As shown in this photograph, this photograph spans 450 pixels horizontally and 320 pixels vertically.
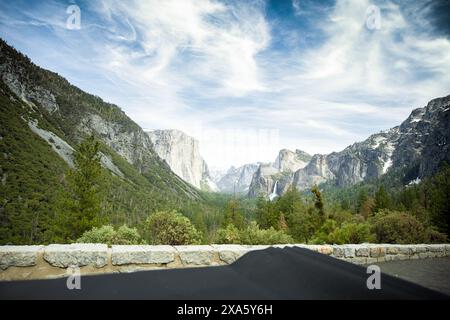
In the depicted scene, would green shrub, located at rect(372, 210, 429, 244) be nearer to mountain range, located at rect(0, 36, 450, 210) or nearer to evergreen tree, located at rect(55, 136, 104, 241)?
evergreen tree, located at rect(55, 136, 104, 241)

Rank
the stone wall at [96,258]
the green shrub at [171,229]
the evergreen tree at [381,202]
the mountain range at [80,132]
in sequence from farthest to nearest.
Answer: the mountain range at [80,132] < the evergreen tree at [381,202] < the green shrub at [171,229] < the stone wall at [96,258]

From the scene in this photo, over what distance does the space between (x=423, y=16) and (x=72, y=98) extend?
6642 inches

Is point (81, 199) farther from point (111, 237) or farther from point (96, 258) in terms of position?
point (96, 258)

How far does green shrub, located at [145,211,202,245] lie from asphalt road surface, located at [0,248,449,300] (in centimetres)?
1504

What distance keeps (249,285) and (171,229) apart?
51.7ft

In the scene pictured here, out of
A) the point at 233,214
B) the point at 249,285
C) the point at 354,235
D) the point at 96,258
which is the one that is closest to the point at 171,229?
the point at 354,235

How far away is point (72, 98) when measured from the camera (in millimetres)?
146250

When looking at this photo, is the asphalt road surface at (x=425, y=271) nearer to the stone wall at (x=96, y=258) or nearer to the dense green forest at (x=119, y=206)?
the stone wall at (x=96, y=258)

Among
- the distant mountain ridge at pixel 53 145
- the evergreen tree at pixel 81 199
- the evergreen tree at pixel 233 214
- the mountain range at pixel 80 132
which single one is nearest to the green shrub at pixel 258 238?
the evergreen tree at pixel 81 199

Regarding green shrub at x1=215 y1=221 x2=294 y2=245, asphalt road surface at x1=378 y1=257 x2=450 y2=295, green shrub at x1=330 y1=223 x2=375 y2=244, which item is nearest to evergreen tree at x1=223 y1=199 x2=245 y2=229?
green shrub at x1=215 y1=221 x2=294 y2=245

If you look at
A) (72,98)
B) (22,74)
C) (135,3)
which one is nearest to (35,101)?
(22,74)

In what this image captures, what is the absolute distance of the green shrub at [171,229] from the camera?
17.0 m

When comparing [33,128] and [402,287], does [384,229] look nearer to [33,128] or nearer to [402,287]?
[402,287]

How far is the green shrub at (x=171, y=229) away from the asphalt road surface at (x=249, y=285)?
1504 cm
